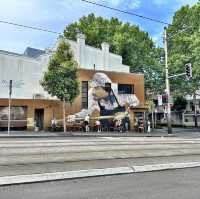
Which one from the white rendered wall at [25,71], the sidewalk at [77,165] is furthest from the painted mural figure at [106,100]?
the sidewalk at [77,165]

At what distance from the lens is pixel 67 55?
3041 centimetres

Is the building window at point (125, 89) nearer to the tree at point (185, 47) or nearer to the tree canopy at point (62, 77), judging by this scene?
the tree at point (185, 47)

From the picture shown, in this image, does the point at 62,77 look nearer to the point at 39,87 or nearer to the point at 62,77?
the point at 62,77

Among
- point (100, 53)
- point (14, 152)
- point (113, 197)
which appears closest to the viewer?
point (113, 197)

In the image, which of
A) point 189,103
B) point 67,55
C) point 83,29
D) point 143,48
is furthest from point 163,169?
point 189,103

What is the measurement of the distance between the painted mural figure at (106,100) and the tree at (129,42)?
11.2 meters

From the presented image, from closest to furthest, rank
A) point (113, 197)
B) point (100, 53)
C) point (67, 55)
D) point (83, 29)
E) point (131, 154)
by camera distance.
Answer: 1. point (113, 197)
2. point (131, 154)
3. point (67, 55)
4. point (100, 53)
5. point (83, 29)

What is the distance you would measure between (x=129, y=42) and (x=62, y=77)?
20.0 meters

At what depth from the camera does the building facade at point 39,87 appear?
1236 inches

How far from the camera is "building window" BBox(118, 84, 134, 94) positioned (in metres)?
38.2

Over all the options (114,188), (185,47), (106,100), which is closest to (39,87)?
(106,100)

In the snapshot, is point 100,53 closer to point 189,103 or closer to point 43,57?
point 43,57

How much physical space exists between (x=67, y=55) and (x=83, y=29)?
24038 millimetres

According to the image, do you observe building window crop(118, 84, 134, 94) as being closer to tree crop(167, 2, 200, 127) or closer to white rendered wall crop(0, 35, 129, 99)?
white rendered wall crop(0, 35, 129, 99)
